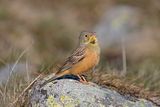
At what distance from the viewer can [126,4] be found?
833 inches

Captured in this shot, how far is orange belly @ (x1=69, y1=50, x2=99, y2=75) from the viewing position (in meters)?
8.16

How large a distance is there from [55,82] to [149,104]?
49.3 inches

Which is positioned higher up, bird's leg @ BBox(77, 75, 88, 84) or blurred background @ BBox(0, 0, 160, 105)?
blurred background @ BBox(0, 0, 160, 105)

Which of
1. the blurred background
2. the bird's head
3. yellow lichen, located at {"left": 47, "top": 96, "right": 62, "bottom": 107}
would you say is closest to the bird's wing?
the bird's head

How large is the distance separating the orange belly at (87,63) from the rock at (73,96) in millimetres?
146

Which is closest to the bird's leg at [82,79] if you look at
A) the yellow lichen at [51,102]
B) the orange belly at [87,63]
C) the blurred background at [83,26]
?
the orange belly at [87,63]

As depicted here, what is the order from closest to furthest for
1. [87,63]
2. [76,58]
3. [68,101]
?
[68,101] → [87,63] → [76,58]

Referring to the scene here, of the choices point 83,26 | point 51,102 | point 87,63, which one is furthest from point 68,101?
point 83,26

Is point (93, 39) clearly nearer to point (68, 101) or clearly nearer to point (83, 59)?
point (83, 59)

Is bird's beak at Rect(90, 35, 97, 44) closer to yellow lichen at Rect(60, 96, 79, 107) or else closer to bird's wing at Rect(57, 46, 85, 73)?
bird's wing at Rect(57, 46, 85, 73)

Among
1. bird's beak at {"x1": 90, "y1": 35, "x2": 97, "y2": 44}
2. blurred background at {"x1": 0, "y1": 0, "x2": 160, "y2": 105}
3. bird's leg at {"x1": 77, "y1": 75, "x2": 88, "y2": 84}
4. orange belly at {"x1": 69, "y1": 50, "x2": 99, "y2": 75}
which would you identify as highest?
blurred background at {"x1": 0, "y1": 0, "x2": 160, "y2": 105}

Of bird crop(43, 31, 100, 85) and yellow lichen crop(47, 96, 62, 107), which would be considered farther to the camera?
bird crop(43, 31, 100, 85)

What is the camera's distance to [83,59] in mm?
8250

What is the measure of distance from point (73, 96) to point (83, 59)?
24.3 inches
